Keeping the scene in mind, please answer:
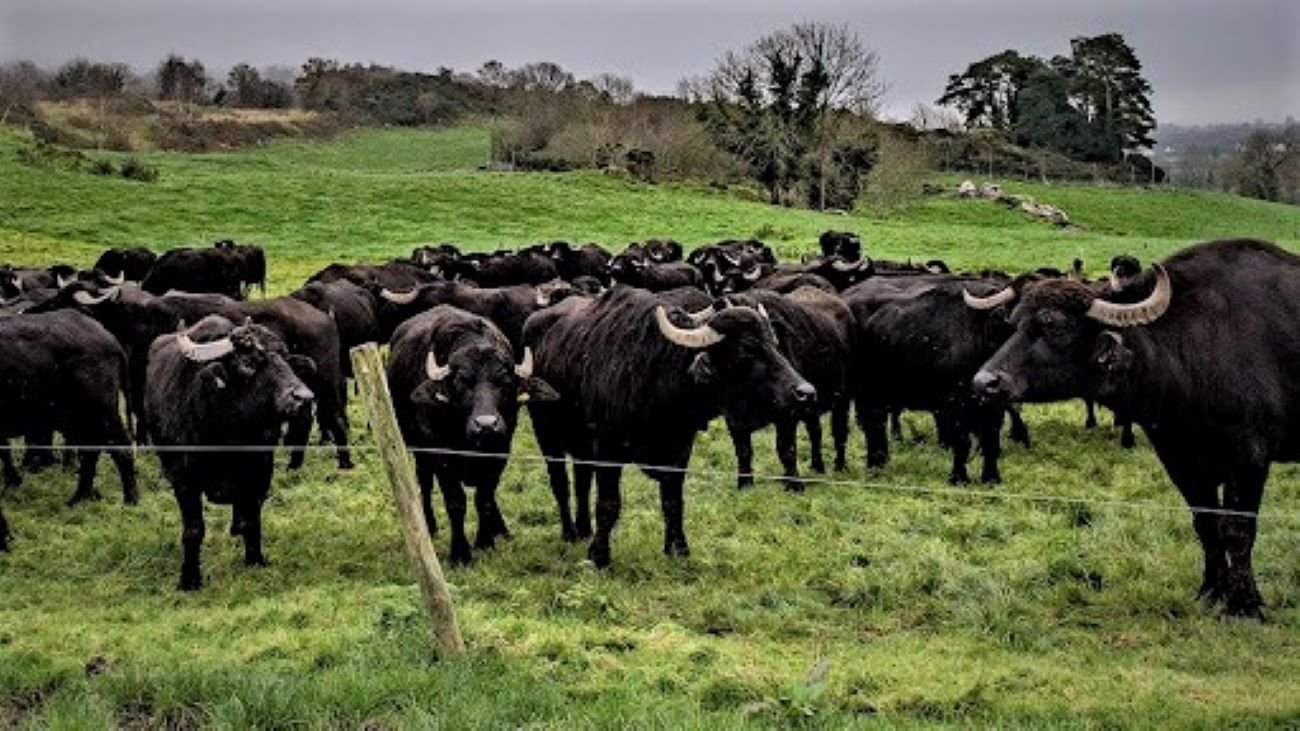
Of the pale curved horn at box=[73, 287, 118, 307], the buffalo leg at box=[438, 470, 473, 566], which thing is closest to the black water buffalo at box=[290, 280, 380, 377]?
the pale curved horn at box=[73, 287, 118, 307]

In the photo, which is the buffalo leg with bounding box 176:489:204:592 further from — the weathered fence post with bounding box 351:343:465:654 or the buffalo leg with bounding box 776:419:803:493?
the buffalo leg with bounding box 776:419:803:493

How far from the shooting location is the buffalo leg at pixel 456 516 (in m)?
10.3

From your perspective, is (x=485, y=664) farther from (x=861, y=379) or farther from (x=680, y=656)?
(x=861, y=379)

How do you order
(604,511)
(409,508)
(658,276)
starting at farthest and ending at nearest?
(658,276) → (604,511) → (409,508)

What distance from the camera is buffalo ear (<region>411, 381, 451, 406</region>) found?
389 inches

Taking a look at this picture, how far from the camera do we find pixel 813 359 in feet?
44.3

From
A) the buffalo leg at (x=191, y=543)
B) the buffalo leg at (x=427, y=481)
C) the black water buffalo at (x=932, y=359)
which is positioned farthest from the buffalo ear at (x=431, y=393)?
the black water buffalo at (x=932, y=359)

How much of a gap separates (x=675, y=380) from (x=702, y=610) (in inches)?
78.0

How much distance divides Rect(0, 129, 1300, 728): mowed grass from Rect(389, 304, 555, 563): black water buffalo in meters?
0.39

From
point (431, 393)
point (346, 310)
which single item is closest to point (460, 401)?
point (431, 393)

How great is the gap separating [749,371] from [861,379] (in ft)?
16.3

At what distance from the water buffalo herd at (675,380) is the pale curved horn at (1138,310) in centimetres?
2

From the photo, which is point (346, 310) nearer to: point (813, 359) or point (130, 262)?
point (813, 359)

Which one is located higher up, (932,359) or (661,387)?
(661,387)
